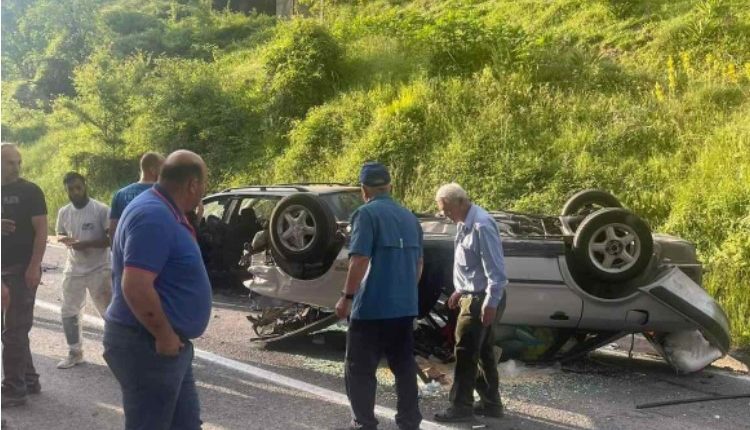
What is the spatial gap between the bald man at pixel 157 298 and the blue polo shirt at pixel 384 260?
143 centimetres

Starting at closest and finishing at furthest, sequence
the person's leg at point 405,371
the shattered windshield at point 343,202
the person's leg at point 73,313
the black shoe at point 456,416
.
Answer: the person's leg at point 405,371
the black shoe at point 456,416
the person's leg at point 73,313
the shattered windshield at point 343,202

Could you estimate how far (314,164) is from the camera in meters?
15.7

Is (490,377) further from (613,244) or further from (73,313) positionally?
(73,313)

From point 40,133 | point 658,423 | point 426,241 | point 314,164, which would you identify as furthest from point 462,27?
point 40,133

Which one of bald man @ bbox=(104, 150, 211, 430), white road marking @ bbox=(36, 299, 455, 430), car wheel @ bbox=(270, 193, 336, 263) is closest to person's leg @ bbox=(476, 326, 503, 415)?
white road marking @ bbox=(36, 299, 455, 430)

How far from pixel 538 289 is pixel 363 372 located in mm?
2287

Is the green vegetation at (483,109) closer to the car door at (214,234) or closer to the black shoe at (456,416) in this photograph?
the black shoe at (456,416)

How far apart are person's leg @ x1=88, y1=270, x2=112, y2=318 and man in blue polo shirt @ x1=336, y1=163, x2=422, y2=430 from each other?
9.27 feet

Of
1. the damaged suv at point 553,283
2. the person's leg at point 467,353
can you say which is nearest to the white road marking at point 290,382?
the person's leg at point 467,353

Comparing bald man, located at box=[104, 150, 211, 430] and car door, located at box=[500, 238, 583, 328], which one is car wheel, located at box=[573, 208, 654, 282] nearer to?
car door, located at box=[500, 238, 583, 328]

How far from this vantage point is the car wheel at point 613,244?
254 inches

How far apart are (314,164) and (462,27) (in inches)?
160

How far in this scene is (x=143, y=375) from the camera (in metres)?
3.43

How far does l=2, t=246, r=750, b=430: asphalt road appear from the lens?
17.9 ft
